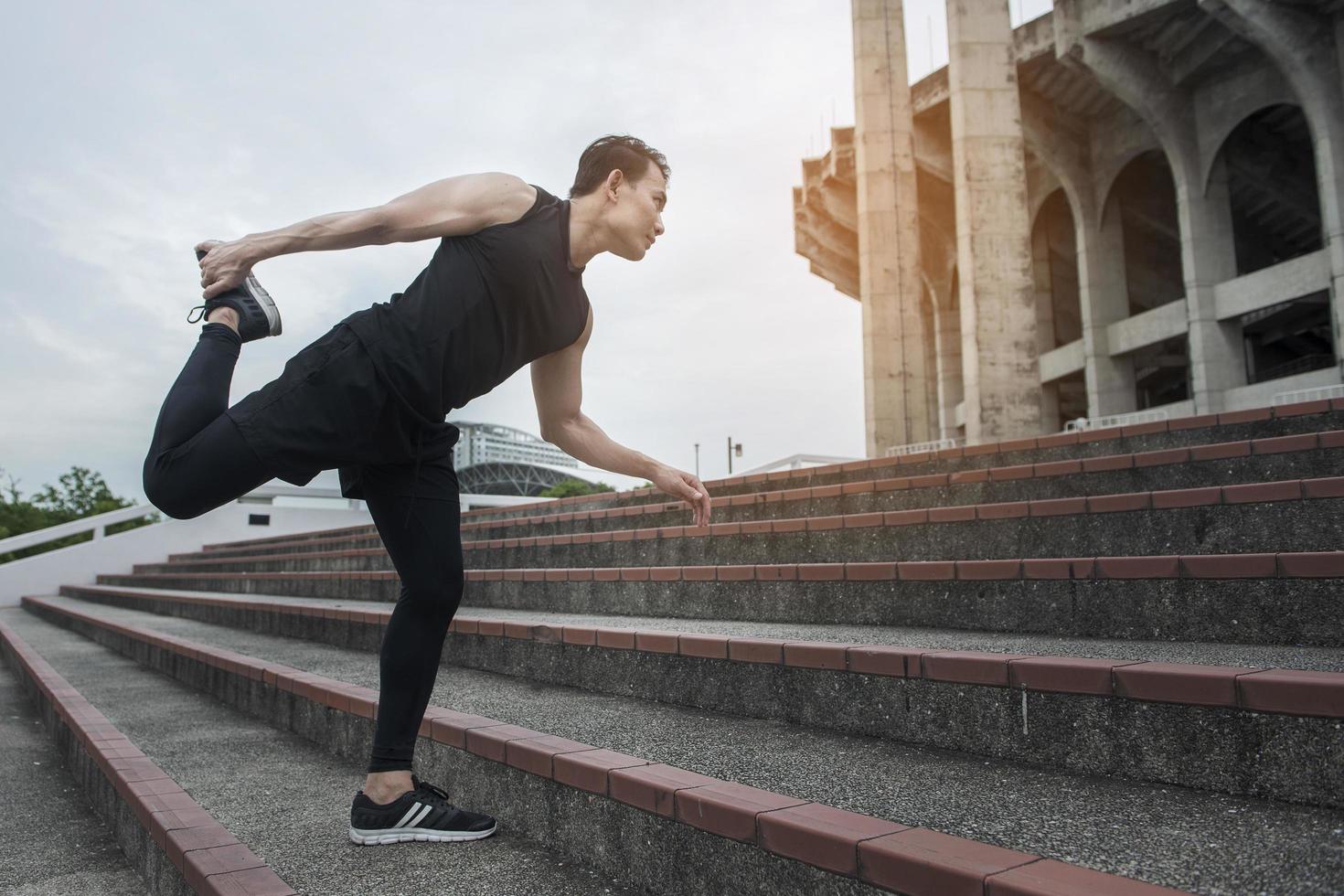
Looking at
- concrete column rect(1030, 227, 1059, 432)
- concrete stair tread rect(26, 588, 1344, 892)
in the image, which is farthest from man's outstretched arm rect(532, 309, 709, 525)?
concrete column rect(1030, 227, 1059, 432)

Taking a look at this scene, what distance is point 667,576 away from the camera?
14.4ft

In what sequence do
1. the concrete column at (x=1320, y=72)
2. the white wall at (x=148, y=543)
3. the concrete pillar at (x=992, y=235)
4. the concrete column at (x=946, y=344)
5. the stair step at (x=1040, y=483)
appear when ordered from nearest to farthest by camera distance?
the stair step at (x=1040, y=483)
the white wall at (x=148, y=543)
the concrete pillar at (x=992, y=235)
the concrete column at (x=1320, y=72)
the concrete column at (x=946, y=344)

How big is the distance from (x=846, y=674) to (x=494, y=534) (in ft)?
18.8

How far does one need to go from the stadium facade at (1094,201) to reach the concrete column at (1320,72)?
0.13 ft

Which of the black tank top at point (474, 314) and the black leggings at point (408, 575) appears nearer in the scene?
the black tank top at point (474, 314)

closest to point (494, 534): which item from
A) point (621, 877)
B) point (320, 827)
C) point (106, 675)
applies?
point (106, 675)

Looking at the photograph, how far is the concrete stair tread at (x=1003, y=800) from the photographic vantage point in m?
1.44

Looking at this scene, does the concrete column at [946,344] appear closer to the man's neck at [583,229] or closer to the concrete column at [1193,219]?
the concrete column at [1193,219]

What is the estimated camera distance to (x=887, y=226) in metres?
20.4

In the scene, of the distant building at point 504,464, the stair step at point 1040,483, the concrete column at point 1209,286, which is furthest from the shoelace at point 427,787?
the distant building at point 504,464

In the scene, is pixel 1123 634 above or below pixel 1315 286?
below

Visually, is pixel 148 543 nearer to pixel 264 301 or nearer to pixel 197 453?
pixel 264 301

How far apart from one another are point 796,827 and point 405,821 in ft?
3.53

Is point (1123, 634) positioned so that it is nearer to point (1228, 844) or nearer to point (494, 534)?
point (1228, 844)
